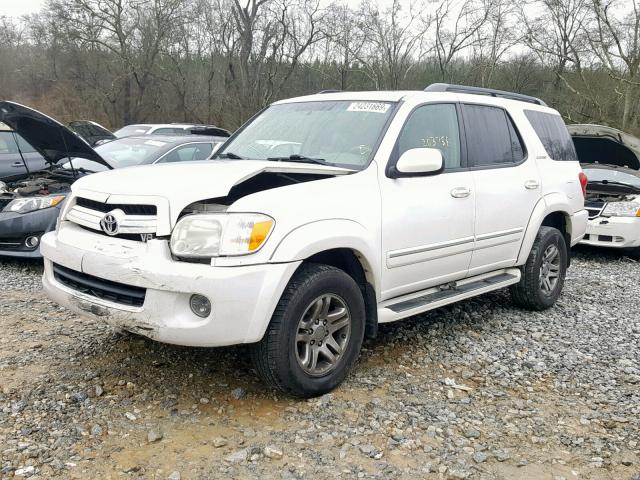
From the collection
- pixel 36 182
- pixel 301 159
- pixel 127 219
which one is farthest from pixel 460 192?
pixel 36 182

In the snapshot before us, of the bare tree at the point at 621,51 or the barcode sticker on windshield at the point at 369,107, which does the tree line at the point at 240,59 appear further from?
the barcode sticker on windshield at the point at 369,107

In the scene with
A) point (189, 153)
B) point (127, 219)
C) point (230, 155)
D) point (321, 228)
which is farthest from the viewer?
point (189, 153)

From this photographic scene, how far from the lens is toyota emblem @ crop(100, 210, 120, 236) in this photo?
127 inches

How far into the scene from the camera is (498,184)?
4.72 metres

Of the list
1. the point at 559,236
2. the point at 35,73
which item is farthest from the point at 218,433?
the point at 35,73

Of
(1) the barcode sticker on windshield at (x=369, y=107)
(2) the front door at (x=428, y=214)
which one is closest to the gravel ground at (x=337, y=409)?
(2) the front door at (x=428, y=214)

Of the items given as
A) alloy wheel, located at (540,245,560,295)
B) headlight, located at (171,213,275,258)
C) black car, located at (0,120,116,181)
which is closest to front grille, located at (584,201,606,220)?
alloy wheel, located at (540,245,560,295)

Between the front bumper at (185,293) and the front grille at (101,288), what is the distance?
0.04 m

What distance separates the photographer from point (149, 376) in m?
3.69

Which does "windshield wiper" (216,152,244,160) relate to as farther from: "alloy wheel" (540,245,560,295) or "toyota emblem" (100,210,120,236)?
"alloy wheel" (540,245,560,295)

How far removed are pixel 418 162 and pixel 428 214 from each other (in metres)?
0.43

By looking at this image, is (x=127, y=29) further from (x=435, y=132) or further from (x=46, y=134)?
(x=435, y=132)

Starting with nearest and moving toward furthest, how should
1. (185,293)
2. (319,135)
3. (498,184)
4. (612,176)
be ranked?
1. (185,293)
2. (319,135)
3. (498,184)
4. (612,176)

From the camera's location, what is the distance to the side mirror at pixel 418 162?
12.4 ft
